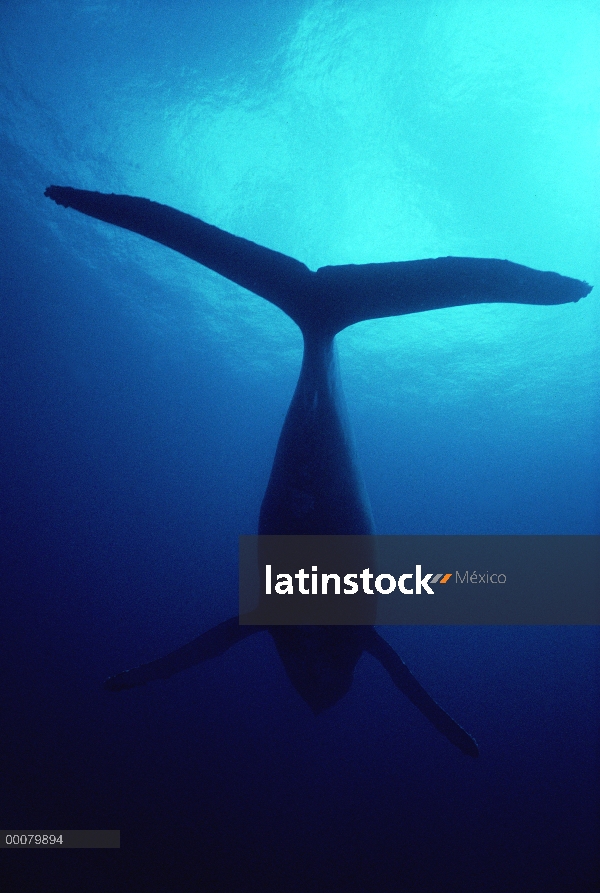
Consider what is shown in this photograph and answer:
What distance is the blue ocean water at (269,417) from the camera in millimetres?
11547

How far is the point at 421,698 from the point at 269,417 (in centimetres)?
2295

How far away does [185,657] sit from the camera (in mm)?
6102

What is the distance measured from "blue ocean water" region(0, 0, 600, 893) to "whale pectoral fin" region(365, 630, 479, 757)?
42.2 ft

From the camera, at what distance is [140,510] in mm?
27922

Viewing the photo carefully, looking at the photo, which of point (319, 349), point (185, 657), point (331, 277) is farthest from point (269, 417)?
point (331, 277)

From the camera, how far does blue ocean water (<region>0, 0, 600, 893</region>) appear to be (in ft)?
37.9

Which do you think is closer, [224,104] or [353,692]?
[224,104]

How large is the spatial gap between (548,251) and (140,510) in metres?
24.8

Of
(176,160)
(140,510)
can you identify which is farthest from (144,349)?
(176,160)

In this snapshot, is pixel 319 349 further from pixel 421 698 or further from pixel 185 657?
pixel 421 698

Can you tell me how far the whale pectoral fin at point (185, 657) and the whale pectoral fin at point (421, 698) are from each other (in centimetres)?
178

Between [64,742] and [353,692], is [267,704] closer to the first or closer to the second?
[353,692]

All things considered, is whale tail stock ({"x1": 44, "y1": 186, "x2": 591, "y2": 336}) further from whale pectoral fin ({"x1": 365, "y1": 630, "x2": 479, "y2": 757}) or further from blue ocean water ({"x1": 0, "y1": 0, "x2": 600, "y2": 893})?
blue ocean water ({"x1": 0, "y1": 0, "x2": 600, "y2": 893})

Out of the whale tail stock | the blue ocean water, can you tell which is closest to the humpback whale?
the whale tail stock
